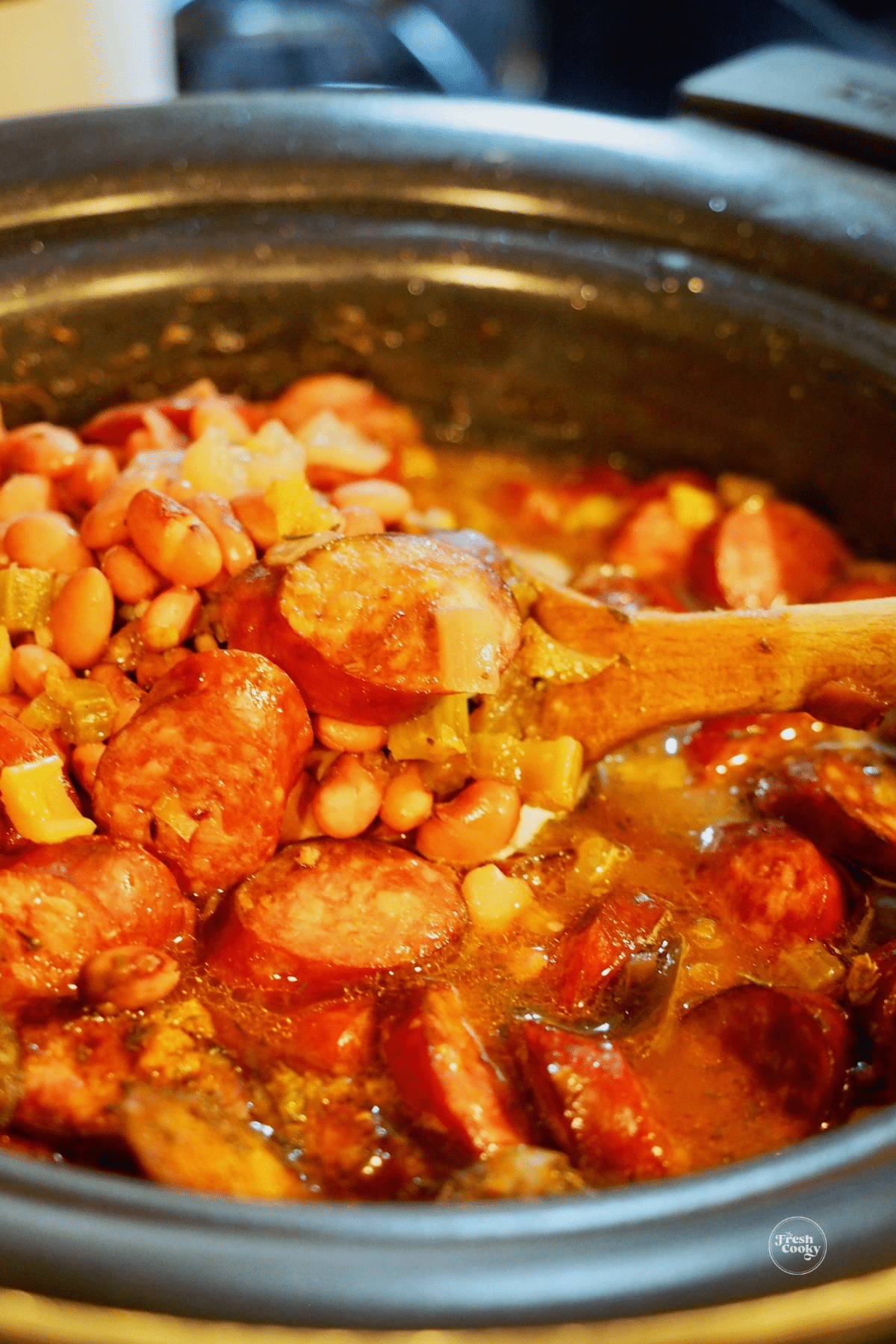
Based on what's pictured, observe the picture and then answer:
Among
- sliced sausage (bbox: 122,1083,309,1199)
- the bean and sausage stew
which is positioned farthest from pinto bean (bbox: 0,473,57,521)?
sliced sausage (bbox: 122,1083,309,1199)

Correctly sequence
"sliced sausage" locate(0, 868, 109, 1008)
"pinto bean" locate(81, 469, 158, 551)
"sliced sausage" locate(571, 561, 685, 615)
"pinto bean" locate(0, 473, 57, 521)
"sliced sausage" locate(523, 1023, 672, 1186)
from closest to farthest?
"sliced sausage" locate(523, 1023, 672, 1186)
"sliced sausage" locate(0, 868, 109, 1008)
"pinto bean" locate(81, 469, 158, 551)
"pinto bean" locate(0, 473, 57, 521)
"sliced sausage" locate(571, 561, 685, 615)

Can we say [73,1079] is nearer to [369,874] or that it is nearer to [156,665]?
[369,874]

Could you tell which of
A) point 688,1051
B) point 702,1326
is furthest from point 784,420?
point 702,1326

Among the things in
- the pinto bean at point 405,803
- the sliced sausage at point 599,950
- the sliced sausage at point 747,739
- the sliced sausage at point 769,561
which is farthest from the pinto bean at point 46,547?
the sliced sausage at point 769,561

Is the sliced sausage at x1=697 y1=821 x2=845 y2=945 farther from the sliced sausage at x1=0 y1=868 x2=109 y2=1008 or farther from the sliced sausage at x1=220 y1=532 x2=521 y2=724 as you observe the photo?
the sliced sausage at x1=0 y1=868 x2=109 y2=1008

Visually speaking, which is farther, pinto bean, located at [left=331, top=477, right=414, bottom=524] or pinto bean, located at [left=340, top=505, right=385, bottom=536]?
pinto bean, located at [left=331, top=477, right=414, bottom=524]

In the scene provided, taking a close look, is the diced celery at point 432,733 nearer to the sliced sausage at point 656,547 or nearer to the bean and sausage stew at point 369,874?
the bean and sausage stew at point 369,874

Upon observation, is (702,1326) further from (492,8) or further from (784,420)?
(492,8)
